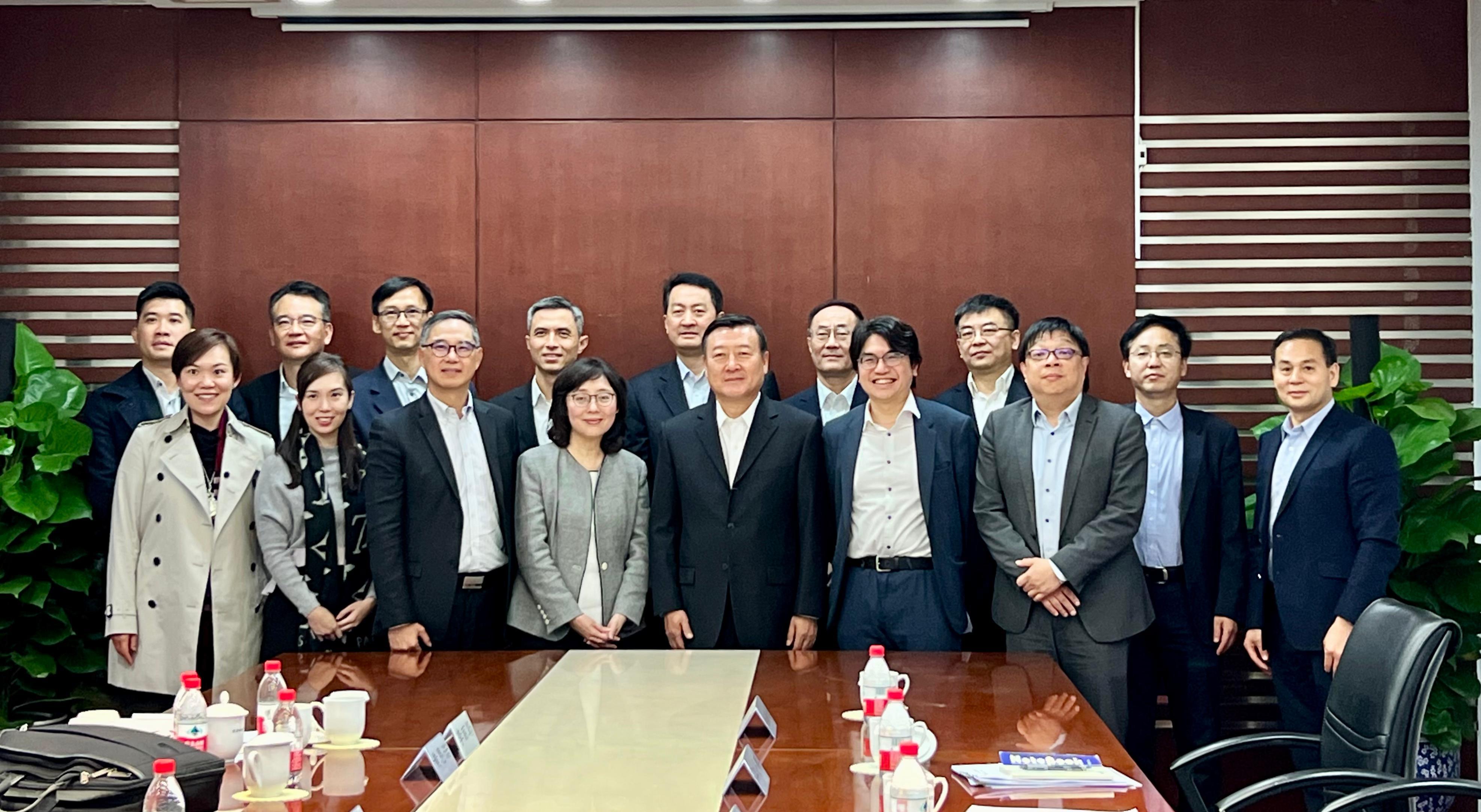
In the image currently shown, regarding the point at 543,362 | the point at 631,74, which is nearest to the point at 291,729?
the point at 543,362

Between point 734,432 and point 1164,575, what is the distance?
1755 mm

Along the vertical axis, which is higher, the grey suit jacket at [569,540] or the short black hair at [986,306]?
the short black hair at [986,306]

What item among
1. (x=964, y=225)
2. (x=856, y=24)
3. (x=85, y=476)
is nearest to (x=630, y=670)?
(x=85, y=476)

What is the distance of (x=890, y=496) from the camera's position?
187 inches

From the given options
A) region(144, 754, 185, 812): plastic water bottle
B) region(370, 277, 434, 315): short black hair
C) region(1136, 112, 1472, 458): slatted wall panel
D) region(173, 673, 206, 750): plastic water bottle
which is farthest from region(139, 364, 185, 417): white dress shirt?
region(1136, 112, 1472, 458): slatted wall panel

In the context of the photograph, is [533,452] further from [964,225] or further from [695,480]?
[964,225]

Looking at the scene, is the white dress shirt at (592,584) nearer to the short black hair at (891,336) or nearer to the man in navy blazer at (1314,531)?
the short black hair at (891,336)

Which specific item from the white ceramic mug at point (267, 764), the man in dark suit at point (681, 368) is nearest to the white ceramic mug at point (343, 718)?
the white ceramic mug at point (267, 764)

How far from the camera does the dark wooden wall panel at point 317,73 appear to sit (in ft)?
20.8

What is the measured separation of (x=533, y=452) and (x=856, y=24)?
2786 millimetres

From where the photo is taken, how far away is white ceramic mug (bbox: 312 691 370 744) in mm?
3047

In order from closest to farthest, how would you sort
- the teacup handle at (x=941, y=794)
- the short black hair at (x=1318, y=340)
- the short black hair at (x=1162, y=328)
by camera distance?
the teacup handle at (x=941, y=794)
the short black hair at (x=1318, y=340)
the short black hair at (x=1162, y=328)

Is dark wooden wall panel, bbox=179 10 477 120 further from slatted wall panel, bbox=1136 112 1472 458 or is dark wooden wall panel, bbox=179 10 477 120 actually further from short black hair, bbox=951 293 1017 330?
slatted wall panel, bbox=1136 112 1472 458

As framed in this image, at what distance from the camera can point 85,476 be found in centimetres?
541
